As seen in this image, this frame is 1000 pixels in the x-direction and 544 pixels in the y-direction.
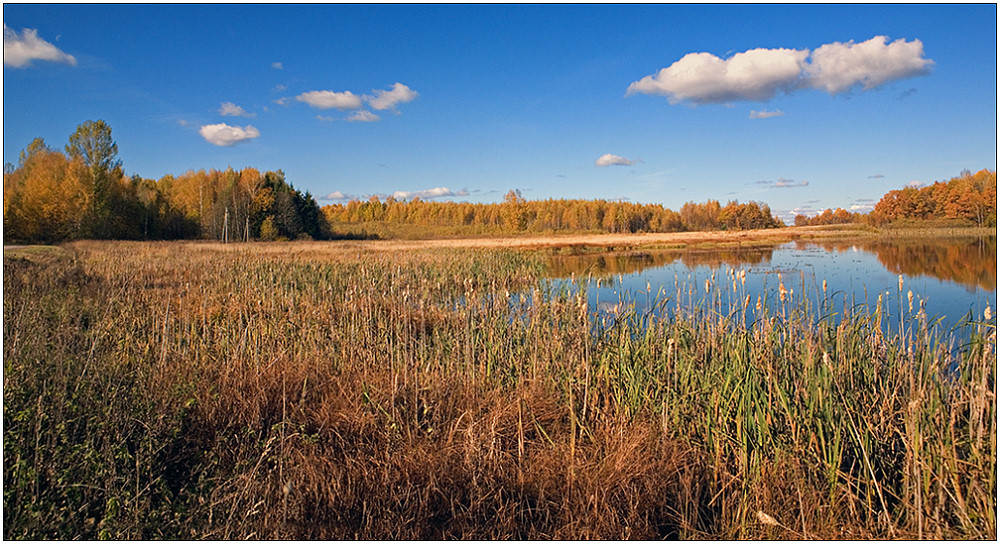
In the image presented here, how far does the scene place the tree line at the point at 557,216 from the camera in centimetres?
8512

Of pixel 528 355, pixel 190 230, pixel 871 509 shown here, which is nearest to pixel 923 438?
pixel 871 509

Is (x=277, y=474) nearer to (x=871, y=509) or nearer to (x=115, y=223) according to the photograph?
(x=871, y=509)

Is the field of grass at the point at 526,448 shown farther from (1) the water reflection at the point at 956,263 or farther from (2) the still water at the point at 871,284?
(1) the water reflection at the point at 956,263

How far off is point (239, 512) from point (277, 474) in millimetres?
323

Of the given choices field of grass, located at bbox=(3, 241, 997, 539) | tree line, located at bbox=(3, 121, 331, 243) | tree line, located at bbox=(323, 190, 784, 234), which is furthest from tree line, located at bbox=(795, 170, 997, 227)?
tree line, located at bbox=(323, 190, 784, 234)

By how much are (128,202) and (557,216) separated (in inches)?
2701

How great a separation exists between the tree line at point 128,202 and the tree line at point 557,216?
97.0 ft

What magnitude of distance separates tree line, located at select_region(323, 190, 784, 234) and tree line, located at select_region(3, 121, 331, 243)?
29.6m

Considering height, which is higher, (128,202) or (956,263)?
(128,202)

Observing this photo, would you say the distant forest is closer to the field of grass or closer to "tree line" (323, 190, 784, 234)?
"tree line" (323, 190, 784, 234)

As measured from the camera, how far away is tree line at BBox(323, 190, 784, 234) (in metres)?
85.1

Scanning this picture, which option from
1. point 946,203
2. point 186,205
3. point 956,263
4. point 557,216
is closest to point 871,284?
point 956,263

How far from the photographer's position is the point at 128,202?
40.6 m

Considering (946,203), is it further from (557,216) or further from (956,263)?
(557,216)
